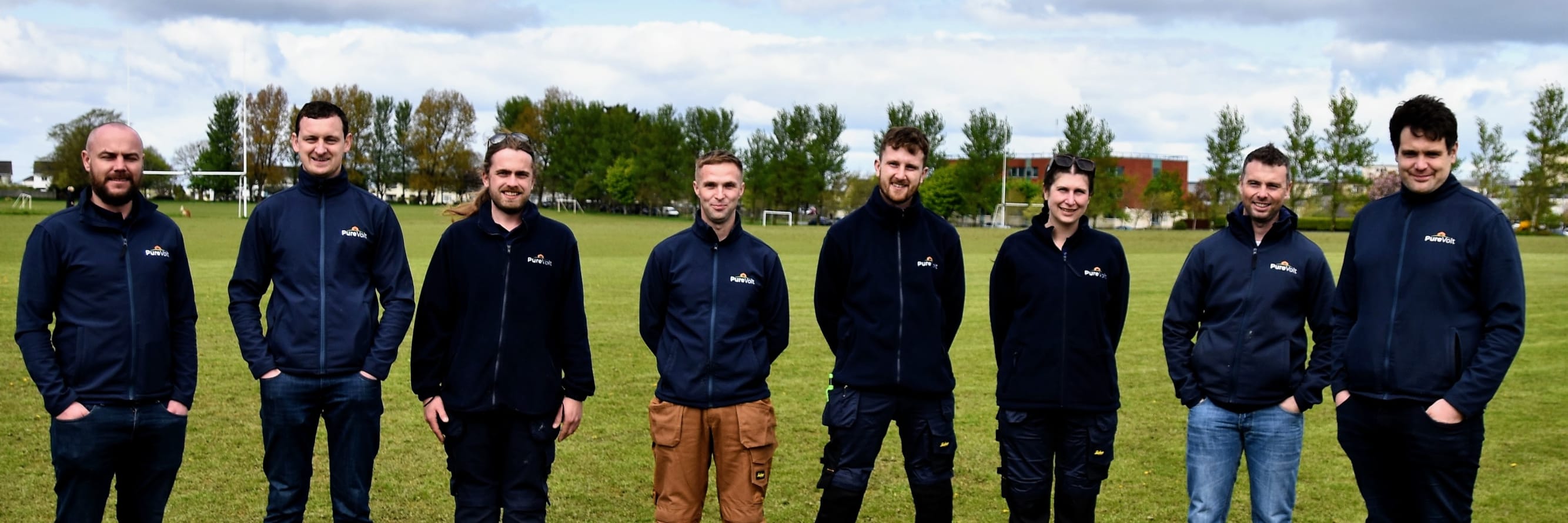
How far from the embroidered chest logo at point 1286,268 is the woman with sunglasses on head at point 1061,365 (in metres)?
0.64

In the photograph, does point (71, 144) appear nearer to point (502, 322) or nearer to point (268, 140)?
point (268, 140)

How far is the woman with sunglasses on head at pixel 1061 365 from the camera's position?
4.84 m

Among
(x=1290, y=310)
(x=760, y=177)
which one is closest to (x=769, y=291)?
(x=1290, y=310)

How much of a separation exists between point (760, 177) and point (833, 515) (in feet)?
260

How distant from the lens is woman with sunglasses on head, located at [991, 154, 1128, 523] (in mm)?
4840

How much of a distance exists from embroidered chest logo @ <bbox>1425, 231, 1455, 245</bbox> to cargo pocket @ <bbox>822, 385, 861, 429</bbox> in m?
2.36

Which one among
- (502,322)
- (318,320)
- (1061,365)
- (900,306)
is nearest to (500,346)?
(502,322)

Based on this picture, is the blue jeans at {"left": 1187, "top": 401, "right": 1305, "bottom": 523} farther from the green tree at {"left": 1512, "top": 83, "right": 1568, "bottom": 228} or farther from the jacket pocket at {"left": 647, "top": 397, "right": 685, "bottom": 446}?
the green tree at {"left": 1512, "top": 83, "right": 1568, "bottom": 228}

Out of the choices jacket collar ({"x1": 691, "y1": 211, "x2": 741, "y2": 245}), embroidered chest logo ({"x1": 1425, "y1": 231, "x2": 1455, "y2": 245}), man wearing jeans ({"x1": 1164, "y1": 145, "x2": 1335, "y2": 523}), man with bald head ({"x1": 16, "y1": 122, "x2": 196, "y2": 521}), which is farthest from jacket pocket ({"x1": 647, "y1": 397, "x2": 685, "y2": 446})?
embroidered chest logo ({"x1": 1425, "y1": 231, "x2": 1455, "y2": 245})

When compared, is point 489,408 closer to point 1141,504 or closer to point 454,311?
point 454,311

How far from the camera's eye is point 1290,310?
4.79m

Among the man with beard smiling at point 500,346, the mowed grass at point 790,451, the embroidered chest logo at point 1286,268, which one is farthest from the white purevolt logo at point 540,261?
the embroidered chest logo at point 1286,268

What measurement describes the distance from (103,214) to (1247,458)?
496cm

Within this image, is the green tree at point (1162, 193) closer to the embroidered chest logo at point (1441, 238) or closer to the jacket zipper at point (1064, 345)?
the jacket zipper at point (1064, 345)
